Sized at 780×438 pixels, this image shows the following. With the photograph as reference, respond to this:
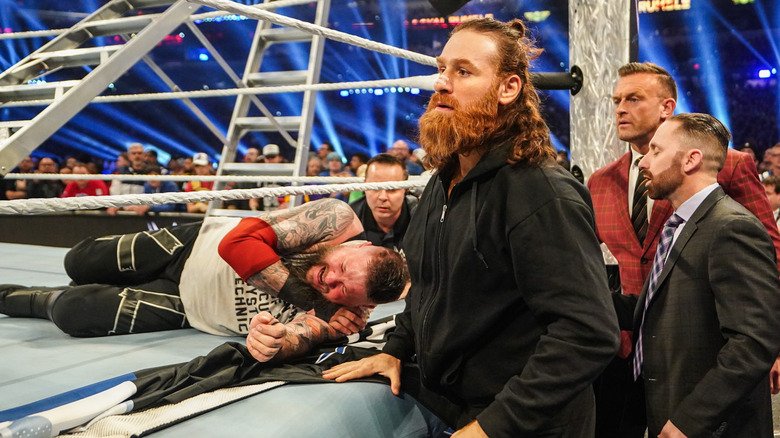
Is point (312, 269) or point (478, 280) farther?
point (312, 269)

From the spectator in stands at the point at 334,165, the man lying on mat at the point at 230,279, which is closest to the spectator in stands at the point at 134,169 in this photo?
the spectator in stands at the point at 334,165

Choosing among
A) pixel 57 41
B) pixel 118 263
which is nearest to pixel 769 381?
pixel 118 263

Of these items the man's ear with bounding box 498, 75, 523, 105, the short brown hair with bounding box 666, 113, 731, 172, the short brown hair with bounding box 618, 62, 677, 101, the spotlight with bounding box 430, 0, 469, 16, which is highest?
the spotlight with bounding box 430, 0, 469, 16

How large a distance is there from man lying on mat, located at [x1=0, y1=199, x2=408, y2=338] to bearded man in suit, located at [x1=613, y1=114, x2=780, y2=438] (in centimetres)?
62

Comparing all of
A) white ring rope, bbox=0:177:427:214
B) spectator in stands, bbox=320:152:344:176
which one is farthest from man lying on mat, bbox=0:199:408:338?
spectator in stands, bbox=320:152:344:176

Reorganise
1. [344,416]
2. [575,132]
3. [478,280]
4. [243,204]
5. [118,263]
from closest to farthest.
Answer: [478,280], [344,416], [575,132], [118,263], [243,204]

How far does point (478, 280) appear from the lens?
927 mm

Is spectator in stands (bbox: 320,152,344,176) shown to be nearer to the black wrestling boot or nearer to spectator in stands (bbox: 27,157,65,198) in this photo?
spectator in stands (bbox: 27,157,65,198)

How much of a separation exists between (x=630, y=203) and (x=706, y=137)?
316mm

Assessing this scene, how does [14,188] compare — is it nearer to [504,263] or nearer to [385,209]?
[385,209]

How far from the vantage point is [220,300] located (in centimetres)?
166

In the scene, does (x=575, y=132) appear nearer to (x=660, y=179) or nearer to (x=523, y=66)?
(x=660, y=179)

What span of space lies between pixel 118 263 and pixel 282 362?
82 cm

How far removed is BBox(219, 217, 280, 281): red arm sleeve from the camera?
4.91 feet
